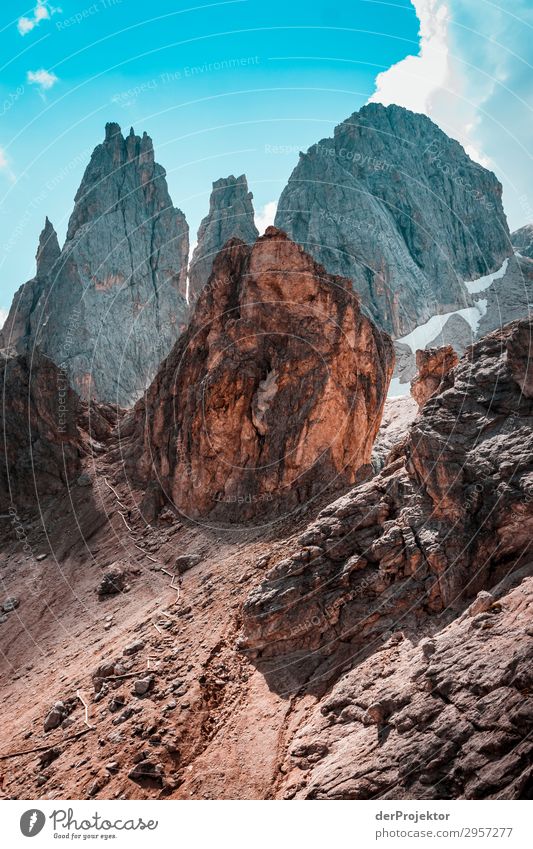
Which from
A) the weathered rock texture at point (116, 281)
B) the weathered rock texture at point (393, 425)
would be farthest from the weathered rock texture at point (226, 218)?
the weathered rock texture at point (393, 425)

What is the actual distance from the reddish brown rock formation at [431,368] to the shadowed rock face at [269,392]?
2.62 meters

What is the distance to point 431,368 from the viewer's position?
41.0m

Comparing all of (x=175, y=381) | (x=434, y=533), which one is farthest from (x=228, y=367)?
(x=434, y=533)

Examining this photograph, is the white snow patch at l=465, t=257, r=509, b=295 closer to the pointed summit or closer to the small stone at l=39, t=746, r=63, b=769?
the pointed summit

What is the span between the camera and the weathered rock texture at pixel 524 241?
186925mm

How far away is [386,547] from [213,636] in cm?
777

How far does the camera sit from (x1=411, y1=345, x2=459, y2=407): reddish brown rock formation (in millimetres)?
40062

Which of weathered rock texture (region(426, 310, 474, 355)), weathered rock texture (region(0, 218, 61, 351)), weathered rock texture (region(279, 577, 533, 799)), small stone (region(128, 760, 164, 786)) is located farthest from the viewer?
weathered rock texture (region(426, 310, 474, 355))

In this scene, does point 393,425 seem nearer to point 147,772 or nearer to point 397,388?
point 397,388

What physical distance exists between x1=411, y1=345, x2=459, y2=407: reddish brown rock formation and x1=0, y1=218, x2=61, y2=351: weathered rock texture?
73.2 meters

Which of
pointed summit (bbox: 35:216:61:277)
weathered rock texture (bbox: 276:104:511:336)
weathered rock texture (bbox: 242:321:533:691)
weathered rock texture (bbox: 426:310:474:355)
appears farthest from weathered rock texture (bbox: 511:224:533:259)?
weathered rock texture (bbox: 242:321:533:691)

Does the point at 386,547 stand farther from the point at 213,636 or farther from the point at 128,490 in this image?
the point at 128,490

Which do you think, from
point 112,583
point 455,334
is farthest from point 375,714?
point 455,334

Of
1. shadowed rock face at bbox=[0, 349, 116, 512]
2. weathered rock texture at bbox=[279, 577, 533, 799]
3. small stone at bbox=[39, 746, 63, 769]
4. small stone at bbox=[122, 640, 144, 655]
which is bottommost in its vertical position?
weathered rock texture at bbox=[279, 577, 533, 799]
